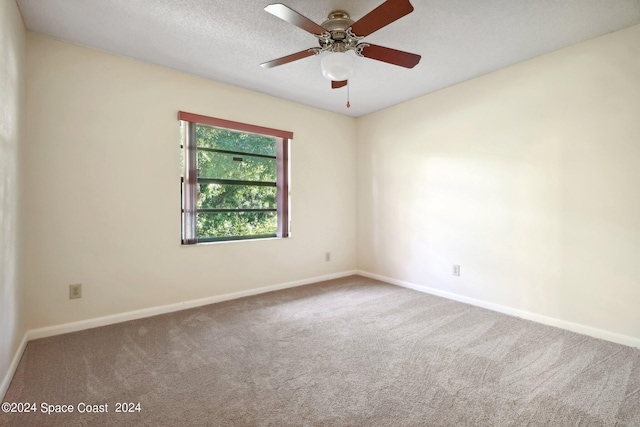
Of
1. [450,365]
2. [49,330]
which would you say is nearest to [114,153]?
[49,330]

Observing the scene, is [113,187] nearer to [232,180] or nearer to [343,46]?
[232,180]

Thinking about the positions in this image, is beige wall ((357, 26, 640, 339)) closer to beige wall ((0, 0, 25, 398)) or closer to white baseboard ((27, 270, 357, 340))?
white baseboard ((27, 270, 357, 340))

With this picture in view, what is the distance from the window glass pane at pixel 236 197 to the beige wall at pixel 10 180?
4.82 feet

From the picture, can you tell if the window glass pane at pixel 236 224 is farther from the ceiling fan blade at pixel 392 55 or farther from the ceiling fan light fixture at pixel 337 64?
the ceiling fan blade at pixel 392 55

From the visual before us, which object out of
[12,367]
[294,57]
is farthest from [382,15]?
[12,367]

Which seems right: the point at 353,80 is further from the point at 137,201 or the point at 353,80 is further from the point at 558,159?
the point at 137,201

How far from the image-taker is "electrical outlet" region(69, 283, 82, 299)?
251 centimetres

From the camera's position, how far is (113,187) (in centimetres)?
268

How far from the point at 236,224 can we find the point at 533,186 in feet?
10.2

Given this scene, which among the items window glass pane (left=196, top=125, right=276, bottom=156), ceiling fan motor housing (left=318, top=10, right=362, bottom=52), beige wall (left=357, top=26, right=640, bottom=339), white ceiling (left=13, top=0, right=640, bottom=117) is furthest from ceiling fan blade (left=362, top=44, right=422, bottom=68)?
window glass pane (left=196, top=125, right=276, bottom=156)

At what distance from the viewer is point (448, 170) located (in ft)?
11.3

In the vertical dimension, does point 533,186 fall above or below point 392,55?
below

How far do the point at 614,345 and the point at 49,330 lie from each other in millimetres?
4488

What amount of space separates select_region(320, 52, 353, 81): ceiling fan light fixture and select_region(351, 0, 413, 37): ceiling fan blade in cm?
17
